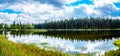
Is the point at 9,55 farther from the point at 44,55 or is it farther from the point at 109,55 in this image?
the point at 109,55

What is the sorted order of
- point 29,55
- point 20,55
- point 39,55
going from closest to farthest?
point 20,55 < point 29,55 < point 39,55

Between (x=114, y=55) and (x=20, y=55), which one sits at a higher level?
(x=20, y=55)

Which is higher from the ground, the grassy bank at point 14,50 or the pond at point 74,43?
the grassy bank at point 14,50

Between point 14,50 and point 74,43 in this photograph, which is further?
point 74,43

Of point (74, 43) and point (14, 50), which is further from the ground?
point (14, 50)

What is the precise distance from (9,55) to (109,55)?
17.7m

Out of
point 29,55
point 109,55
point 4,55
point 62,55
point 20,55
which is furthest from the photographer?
point 109,55

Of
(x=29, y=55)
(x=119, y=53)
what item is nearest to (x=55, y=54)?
(x=29, y=55)

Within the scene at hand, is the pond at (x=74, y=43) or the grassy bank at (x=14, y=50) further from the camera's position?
the pond at (x=74, y=43)

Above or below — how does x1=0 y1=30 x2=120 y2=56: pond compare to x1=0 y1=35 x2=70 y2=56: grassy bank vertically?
below

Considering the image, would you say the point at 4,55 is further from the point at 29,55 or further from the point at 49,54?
the point at 49,54

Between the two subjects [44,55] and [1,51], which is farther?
[44,55]

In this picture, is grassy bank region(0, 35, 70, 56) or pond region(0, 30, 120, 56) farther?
pond region(0, 30, 120, 56)

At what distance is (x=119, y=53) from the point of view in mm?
28812
